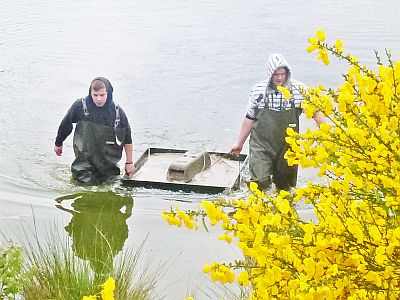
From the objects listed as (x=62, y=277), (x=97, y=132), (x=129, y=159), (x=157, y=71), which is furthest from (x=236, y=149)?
(x=157, y=71)

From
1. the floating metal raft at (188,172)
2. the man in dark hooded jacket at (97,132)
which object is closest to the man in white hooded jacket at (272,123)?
the floating metal raft at (188,172)

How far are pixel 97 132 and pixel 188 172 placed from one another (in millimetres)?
1190

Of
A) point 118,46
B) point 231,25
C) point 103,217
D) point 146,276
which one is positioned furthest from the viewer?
point 231,25

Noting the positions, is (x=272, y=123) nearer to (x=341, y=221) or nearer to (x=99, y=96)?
(x=99, y=96)

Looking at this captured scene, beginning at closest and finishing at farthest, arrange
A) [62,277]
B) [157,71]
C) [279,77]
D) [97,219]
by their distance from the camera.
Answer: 1. [62,277]
2. [97,219]
3. [279,77]
4. [157,71]

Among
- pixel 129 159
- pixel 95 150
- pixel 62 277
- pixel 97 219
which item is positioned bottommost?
pixel 97 219

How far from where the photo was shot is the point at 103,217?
8.91m

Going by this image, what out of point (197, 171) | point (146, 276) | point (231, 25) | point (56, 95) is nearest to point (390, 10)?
point (231, 25)

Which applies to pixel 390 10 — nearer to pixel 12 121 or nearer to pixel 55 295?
pixel 12 121

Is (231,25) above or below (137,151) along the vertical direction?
above

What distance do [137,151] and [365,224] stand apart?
908 cm

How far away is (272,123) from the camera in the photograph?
909cm

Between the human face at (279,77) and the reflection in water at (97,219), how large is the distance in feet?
7.30

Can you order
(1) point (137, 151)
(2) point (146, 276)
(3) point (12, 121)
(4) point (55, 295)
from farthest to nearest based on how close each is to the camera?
(3) point (12, 121), (1) point (137, 151), (2) point (146, 276), (4) point (55, 295)
